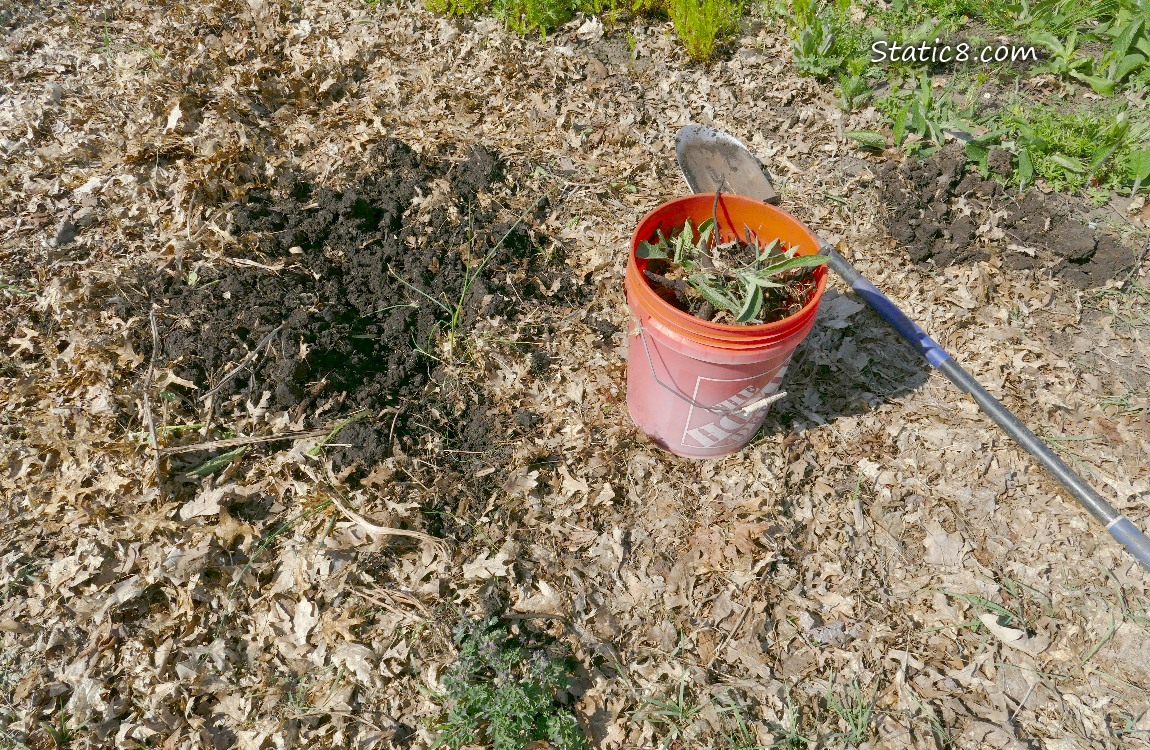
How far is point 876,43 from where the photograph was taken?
14.5 ft

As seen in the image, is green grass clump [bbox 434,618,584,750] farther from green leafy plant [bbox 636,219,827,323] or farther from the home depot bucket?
green leafy plant [bbox 636,219,827,323]

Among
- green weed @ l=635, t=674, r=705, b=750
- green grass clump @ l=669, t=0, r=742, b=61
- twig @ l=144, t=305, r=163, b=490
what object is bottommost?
green weed @ l=635, t=674, r=705, b=750

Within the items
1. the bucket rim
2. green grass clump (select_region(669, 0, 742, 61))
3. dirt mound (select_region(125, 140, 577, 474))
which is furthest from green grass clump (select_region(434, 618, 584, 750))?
green grass clump (select_region(669, 0, 742, 61))

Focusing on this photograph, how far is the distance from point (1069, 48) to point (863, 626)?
4160 mm

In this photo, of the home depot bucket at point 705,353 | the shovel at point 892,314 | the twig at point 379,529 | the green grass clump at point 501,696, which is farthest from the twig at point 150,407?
the shovel at point 892,314

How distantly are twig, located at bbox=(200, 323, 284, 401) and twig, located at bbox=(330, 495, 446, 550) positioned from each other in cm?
72

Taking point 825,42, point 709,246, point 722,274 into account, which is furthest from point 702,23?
point 722,274

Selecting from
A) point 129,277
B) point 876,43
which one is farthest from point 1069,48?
point 129,277

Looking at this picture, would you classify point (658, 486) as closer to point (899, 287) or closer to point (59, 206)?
point (899, 287)

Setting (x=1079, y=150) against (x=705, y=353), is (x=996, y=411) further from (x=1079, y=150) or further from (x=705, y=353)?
(x=1079, y=150)

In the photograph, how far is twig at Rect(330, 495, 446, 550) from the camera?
2492 millimetres

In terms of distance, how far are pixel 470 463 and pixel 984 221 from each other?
316cm

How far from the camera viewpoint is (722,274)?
8.02 ft

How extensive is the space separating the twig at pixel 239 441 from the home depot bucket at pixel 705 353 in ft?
4.65
